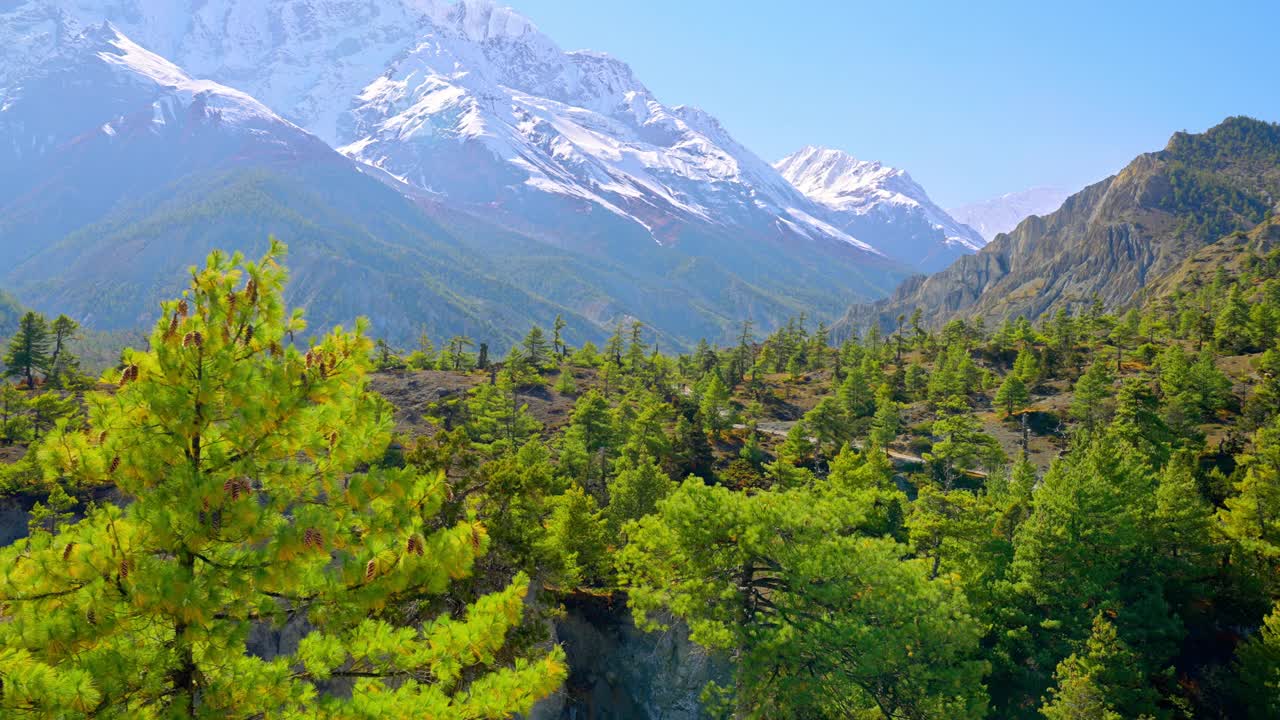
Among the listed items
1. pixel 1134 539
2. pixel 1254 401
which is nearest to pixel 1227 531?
pixel 1134 539

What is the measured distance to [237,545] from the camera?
296 inches

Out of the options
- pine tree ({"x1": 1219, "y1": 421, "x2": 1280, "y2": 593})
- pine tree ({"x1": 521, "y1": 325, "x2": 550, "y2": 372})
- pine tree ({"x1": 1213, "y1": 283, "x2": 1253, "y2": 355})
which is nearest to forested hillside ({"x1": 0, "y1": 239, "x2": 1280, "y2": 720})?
pine tree ({"x1": 1219, "y1": 421, "x2": 1280, "y2": 593})

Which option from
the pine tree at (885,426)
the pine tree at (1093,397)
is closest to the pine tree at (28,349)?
the pine tree at (885,426)

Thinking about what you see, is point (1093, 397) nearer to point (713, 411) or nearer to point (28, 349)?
point (713, 411)

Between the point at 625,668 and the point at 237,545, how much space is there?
69.7ft

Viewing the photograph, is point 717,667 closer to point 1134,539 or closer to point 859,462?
point 1134,539

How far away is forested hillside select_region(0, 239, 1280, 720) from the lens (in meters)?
7.17

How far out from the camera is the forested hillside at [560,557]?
717cm

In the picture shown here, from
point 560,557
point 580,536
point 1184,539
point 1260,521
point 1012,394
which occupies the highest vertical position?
point 1012,394

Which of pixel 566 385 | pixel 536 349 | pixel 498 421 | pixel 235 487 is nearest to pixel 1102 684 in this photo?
pixel 235 487

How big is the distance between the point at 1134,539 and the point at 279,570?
32.3 m

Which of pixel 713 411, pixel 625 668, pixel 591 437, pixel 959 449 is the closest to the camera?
pixel 625 668

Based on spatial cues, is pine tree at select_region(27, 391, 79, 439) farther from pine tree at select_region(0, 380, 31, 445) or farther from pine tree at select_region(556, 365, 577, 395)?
pine tree at select_region(556, 365, 577, 395)

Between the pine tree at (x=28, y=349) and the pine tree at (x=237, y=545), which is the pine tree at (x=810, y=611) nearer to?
the pine tree at (x=237, y=545)
